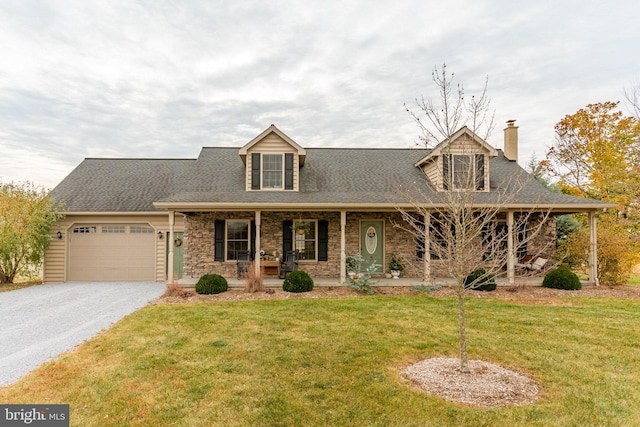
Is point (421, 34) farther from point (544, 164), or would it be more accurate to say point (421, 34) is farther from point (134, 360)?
point (544, 164)

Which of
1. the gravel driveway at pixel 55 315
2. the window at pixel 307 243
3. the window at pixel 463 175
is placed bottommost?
the gravel driveway at pixel 55 315

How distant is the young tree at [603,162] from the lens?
12.9 meters

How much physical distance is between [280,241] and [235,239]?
1.72m

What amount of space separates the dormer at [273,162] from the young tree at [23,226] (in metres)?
7.66

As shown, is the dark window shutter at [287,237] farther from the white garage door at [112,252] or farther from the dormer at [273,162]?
the white garage door at [112,252]

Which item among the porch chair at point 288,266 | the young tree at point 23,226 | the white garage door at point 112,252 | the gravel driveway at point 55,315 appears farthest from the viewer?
the white garage door at point 112,252

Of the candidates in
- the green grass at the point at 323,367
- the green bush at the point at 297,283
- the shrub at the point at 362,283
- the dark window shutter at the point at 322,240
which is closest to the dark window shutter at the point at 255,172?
the dark window shutter at the point at 322,240

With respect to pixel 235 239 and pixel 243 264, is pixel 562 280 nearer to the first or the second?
pixel 243 264

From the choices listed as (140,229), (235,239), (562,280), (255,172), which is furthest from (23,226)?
(562,280)

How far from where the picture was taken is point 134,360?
16.0ft

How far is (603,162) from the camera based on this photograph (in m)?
17.1

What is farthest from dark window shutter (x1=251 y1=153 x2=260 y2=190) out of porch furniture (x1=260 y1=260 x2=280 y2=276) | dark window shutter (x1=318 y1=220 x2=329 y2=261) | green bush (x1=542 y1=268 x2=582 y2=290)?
green bush (x1=542 y1=268 x2=582 y2=290)

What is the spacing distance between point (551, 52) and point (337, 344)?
43.2ft

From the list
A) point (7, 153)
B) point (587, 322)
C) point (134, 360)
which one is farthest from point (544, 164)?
point (7, 153)
